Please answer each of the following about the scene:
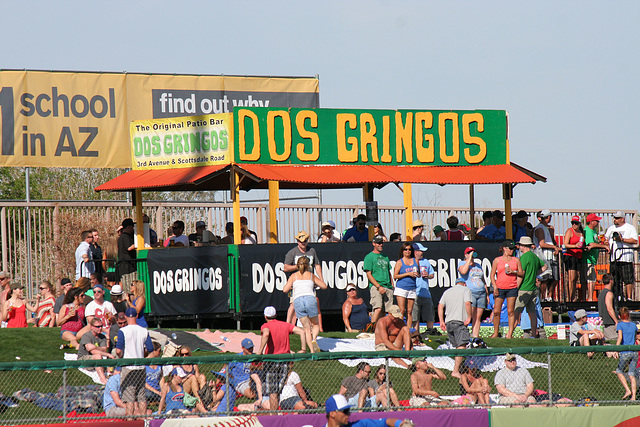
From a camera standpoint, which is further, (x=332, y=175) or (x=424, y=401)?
(x=332, y=175)

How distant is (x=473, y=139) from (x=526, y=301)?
4.12 m

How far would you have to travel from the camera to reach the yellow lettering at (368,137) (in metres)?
18.9

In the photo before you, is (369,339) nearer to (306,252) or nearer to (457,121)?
(306,252)

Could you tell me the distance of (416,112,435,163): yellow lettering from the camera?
1923 cm

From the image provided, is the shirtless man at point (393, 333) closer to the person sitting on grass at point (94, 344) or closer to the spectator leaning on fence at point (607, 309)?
the person sitting on grass at point (94, 344)

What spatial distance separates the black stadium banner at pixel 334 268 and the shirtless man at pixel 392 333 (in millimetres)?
3273

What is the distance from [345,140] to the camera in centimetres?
1880

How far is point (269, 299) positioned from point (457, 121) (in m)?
5.46

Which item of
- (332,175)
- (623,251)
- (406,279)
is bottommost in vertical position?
(406,279)

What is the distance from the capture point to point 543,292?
19.4 m

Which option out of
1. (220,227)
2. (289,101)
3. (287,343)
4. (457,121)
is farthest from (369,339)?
(289,101)

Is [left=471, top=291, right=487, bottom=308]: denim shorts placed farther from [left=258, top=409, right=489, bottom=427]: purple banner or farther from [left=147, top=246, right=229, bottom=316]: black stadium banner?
[left=258, top=409, right=489, bottom=427]: purple banner

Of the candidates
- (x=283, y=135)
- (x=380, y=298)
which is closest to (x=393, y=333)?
(x=380, y=298)

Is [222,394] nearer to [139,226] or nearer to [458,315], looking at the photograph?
[458,315]
